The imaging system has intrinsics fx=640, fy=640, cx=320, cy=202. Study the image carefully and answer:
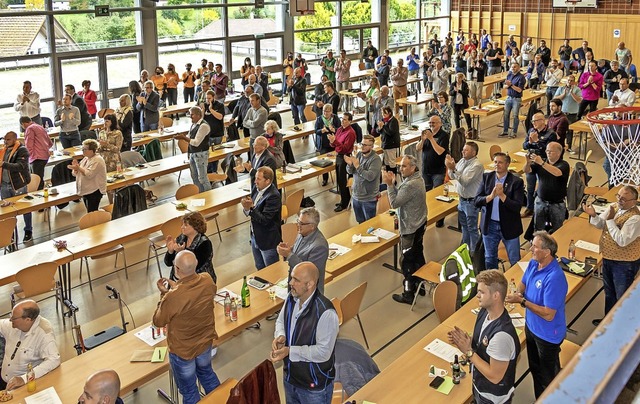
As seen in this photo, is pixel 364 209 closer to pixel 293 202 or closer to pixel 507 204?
pixel 293 202

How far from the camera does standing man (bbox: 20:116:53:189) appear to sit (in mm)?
10922

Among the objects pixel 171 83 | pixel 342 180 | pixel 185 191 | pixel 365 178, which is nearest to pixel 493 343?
pixel 365 178

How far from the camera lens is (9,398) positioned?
15.9ft

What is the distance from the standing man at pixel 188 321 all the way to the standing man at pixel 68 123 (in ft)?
28.3

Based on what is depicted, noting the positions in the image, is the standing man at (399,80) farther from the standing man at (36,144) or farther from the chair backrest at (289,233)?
the chair backrest at (289,233)

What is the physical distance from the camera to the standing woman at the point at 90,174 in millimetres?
9224

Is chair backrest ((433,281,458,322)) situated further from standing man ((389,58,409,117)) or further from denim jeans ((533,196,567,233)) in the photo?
standing man ((389,58,409,117))

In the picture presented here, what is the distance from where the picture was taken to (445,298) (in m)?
6.00

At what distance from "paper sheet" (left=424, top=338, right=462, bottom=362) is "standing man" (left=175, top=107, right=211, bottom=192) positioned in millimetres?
6518

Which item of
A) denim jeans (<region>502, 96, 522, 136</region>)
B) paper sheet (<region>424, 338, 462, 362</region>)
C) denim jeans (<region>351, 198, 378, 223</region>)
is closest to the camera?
paper sheet (<region>424, 338, 462, 362</region>)

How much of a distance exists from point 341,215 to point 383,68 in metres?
10.6

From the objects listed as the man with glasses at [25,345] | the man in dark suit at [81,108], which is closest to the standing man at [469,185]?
the man with glasses at [25,345]

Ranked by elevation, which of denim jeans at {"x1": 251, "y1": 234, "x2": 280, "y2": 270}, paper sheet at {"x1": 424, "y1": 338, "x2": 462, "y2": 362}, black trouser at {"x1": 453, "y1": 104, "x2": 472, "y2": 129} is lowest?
paper sheet at {"x1": 424, "y1": 338, "x2": 462, "y2": 362}

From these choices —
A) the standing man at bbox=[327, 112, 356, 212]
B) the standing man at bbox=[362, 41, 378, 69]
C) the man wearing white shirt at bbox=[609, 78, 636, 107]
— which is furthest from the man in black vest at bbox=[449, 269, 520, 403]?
the standing man at bbox=[362, 41, 378, 69]
